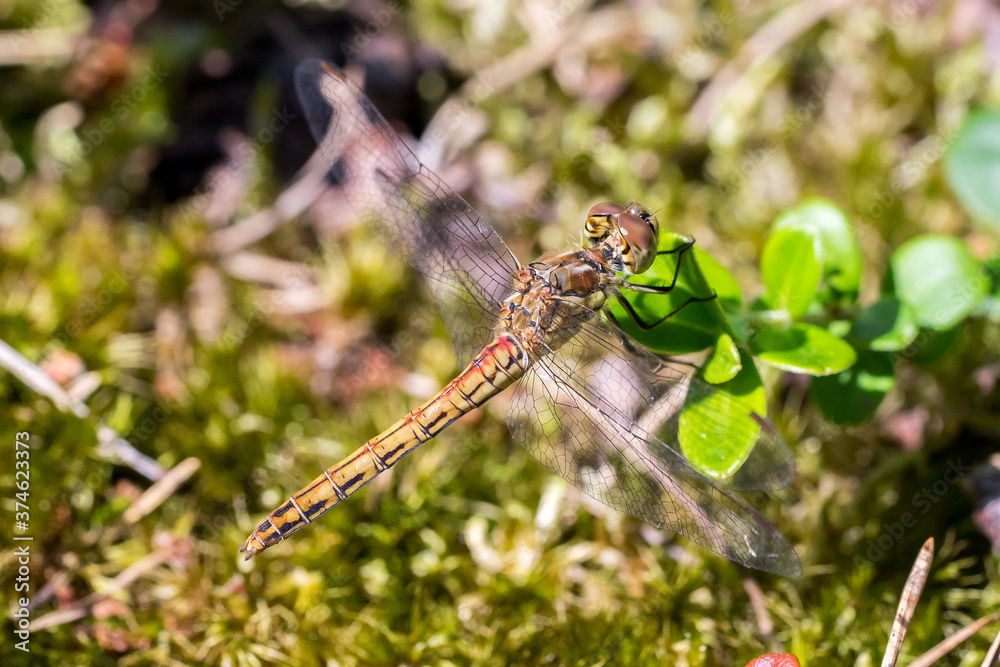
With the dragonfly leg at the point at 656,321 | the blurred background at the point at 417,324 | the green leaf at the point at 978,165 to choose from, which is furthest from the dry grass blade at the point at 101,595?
the green leaf at the point at 978,165

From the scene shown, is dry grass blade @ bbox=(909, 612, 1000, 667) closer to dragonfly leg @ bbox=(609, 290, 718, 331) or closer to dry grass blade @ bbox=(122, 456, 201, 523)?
dragonfly leg @ bbox=(609, 290, 718, 331)

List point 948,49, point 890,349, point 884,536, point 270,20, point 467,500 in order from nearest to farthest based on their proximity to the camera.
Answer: point 890,349 < point 884,536 < point 467,500 < point 948,49 < point 270,20

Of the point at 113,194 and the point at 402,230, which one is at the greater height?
the point at 113,194

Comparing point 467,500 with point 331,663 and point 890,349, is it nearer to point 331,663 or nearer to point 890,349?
point 331,663

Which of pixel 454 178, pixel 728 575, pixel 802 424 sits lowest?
pixel 728 575

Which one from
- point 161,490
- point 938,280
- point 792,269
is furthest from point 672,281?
point 161,490

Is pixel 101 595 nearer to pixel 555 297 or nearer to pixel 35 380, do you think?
pixel 35 380

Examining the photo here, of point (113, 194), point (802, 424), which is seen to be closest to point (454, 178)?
point (113, 194)
